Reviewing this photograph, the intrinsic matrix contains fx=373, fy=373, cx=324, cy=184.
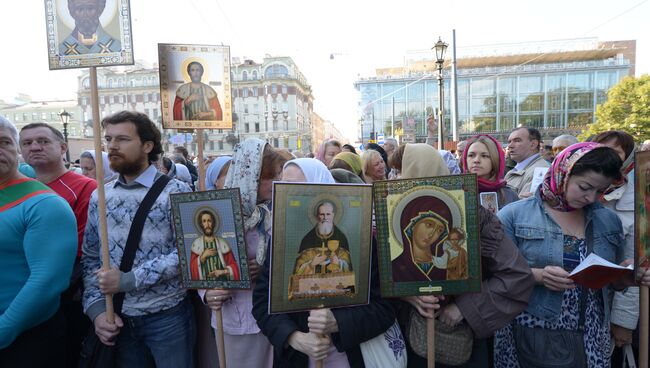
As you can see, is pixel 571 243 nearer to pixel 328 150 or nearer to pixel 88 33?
pixel 88 33

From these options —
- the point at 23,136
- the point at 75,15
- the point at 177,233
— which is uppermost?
the point at 75,15

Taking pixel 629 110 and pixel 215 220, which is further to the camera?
pixel 629 110

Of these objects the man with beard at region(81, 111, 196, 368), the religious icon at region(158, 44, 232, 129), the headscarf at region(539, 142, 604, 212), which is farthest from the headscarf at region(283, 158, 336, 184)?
the headscarf at region(539, 142, 604, 212)

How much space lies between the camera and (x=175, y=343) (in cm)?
247

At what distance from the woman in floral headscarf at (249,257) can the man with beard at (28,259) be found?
84 cm

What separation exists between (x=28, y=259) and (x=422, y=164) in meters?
2.23

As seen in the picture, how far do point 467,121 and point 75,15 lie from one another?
66.4 metres

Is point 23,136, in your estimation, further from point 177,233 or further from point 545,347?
point 545,347

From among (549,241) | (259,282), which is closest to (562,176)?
(549,241)

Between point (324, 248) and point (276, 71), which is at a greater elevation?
point (276, 71)

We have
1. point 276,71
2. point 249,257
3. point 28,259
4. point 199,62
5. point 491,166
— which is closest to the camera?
point 28,259

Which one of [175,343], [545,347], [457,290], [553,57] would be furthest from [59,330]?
[553,57]

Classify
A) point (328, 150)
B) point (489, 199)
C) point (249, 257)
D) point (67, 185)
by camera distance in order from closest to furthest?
point (249, 257) < point (67, 185) < point (489, 199) < point (328, 150)

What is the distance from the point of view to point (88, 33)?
2.39m
